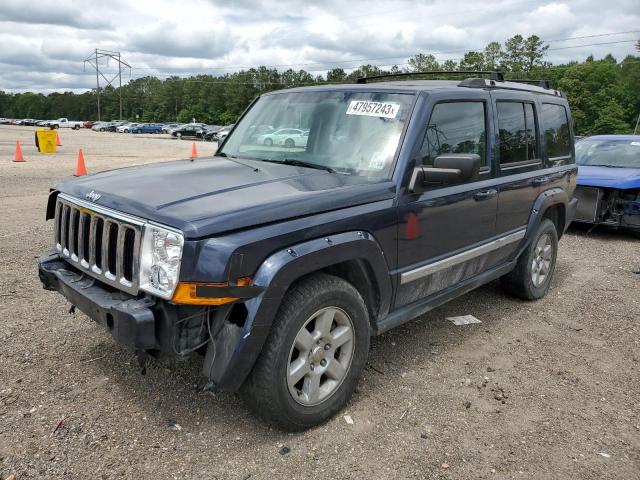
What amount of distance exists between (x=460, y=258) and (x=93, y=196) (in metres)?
2.51

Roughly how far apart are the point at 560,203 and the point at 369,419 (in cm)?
337

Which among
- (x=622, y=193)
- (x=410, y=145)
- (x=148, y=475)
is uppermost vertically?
(x=410, y=145)

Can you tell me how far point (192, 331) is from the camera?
272cm

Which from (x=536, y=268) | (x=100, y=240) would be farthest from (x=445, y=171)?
(x=536, y=268)

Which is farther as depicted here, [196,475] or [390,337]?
[390,337]

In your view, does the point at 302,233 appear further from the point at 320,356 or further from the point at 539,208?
the point at 539,208

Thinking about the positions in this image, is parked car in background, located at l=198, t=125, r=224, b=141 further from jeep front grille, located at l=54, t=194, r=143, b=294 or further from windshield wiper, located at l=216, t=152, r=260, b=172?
jeep front grille, located at l=54, t=194, r=143, b=294

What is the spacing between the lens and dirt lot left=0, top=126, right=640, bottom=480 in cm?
281

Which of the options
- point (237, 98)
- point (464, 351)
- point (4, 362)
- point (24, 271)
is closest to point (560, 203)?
point (464, 351)

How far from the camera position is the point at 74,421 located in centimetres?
308

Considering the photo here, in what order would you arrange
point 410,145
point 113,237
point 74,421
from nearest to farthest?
point 113,237 < point 74,421 < point 410,145

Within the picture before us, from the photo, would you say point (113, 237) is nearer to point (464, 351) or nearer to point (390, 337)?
point (390, 337)

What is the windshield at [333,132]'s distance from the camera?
355 cm

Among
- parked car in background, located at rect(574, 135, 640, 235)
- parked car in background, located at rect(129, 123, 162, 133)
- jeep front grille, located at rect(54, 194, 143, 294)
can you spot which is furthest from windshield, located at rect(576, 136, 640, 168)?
parked car in background, located at rect(129, 123, 162, 133)
